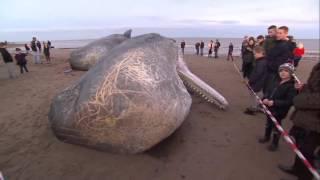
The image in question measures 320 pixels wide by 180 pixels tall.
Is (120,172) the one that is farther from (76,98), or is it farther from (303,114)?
(303,114)

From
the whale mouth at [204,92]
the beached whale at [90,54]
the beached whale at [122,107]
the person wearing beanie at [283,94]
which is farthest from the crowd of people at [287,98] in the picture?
the beached whale at [90,54]

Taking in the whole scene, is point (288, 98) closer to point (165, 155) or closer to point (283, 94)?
Answer: point (283, 94)

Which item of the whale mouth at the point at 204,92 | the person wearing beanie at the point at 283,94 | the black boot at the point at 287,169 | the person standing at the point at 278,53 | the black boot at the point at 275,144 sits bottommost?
the black boot at the point at 287,169

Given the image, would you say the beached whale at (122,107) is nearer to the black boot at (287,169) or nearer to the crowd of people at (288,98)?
the crowd of people at (288,98)

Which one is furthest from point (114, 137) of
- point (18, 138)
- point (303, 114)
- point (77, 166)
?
point (303, 114)

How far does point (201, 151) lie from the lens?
4938 millimetres

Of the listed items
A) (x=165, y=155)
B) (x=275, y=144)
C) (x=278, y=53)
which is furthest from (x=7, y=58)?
(x=275, y=144)

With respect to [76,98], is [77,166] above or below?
below

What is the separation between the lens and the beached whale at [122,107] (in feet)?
13.7

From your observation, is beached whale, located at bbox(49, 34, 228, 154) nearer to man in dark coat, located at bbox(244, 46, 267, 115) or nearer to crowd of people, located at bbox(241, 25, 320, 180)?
crowd of people, located at bbox(241, 25, 320, 180)

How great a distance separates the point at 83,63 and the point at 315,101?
10627 mm

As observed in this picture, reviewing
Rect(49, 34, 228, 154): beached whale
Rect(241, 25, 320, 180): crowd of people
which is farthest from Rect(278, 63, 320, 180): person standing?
Rect(49, 34, 228, 154): beached whale

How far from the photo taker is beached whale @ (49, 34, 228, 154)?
165 inches

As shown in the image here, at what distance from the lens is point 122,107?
4160mm
